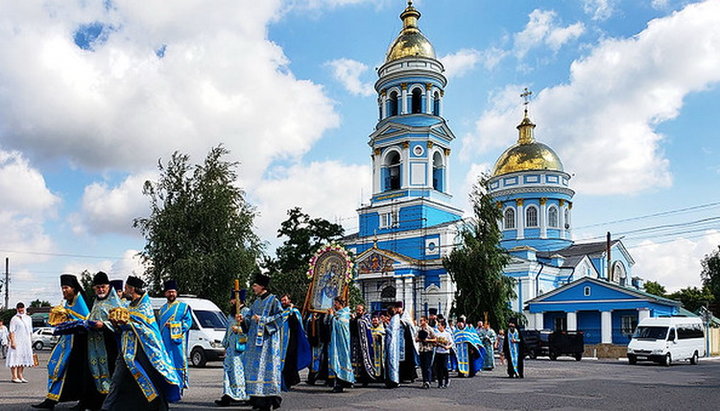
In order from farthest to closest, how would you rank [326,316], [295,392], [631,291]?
[631,291]
[326,316]
[295,392]

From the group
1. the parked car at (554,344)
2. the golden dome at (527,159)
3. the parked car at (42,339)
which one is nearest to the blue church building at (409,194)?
the golden dome at (527,159)

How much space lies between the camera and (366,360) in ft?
50.2

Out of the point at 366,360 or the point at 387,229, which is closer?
the point at 366,360

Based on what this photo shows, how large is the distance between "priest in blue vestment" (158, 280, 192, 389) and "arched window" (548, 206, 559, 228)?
52402 millimetres

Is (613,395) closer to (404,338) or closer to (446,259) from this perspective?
(404,338)

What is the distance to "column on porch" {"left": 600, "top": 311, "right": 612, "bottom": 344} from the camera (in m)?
42.2

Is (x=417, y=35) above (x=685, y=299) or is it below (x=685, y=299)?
above

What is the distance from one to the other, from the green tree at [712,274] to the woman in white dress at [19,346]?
2490 inches

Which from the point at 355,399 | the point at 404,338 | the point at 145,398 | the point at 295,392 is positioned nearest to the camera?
the point at 145,398

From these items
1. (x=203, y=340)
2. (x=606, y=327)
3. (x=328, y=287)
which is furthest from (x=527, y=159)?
(x=328, y=287)

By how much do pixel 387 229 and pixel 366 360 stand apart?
3636 centimetres

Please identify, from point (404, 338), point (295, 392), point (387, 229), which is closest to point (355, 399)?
point (295, 392)

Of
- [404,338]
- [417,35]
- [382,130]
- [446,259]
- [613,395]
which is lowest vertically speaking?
[613,395]

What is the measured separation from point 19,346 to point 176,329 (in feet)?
21.7
